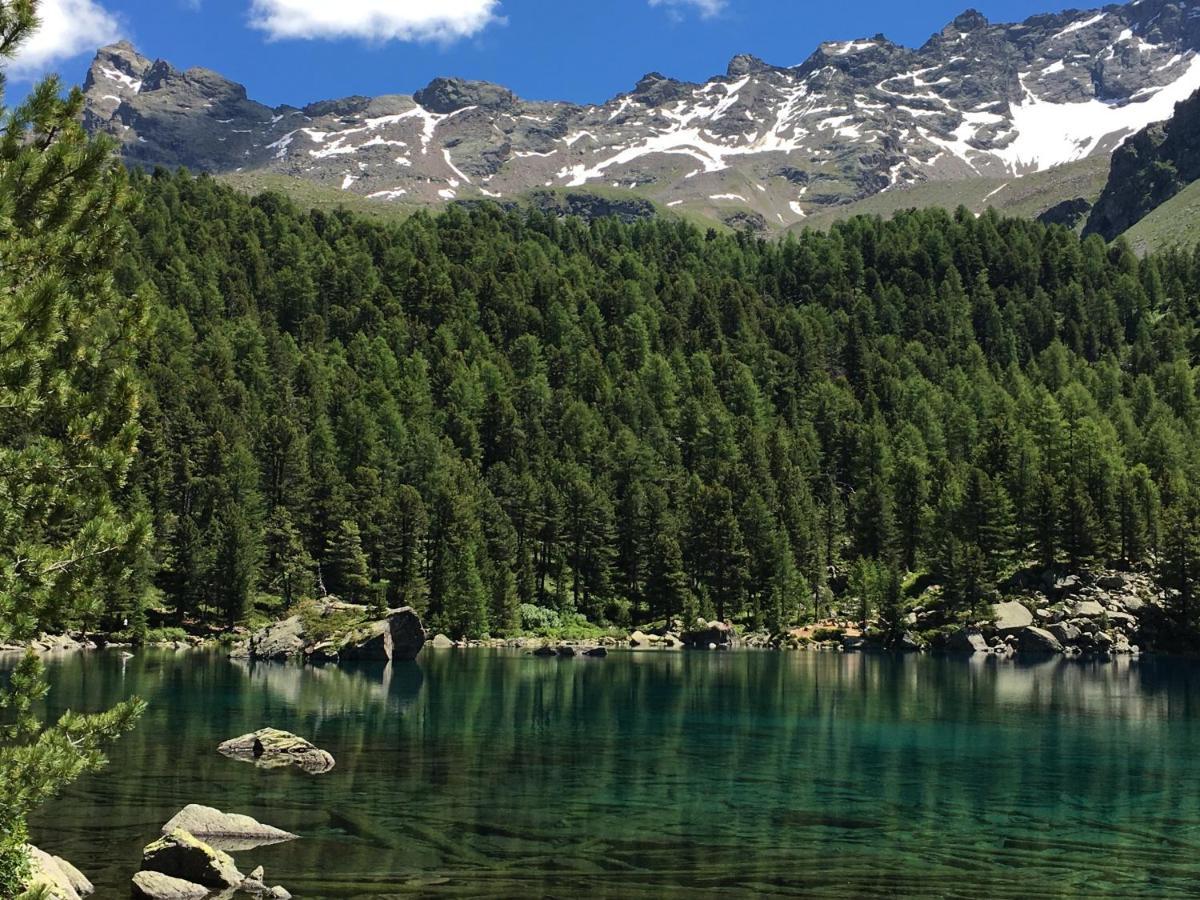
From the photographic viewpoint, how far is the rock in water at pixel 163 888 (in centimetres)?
2670

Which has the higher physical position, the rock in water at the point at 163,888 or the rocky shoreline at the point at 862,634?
the rocky shoreline at the point at 862,634

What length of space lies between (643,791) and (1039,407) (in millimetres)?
141389

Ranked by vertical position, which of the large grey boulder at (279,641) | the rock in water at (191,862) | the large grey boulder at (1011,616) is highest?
the large grey boulder at (1011,616)

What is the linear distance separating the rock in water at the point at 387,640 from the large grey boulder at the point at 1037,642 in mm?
61163

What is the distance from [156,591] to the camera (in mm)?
126625

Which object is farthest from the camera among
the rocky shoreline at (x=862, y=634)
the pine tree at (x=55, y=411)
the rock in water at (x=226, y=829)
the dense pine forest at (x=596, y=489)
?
the dense pine forest at (x=596, y=489)

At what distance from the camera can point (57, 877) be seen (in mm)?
25250

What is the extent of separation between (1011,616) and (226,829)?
106408 mm

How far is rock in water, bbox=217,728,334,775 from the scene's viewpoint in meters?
44.7

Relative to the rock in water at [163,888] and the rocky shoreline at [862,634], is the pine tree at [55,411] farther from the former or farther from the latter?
the rocky shoreline at [862,634]

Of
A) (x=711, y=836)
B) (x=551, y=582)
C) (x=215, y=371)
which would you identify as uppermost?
(x=215, y=371)

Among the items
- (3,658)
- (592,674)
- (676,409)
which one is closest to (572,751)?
(592,674)

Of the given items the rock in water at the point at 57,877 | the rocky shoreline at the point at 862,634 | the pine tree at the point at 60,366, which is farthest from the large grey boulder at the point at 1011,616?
the pine tree at the point at 60,366

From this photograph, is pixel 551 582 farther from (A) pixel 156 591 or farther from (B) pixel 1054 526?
(B) pixel 1054 526
